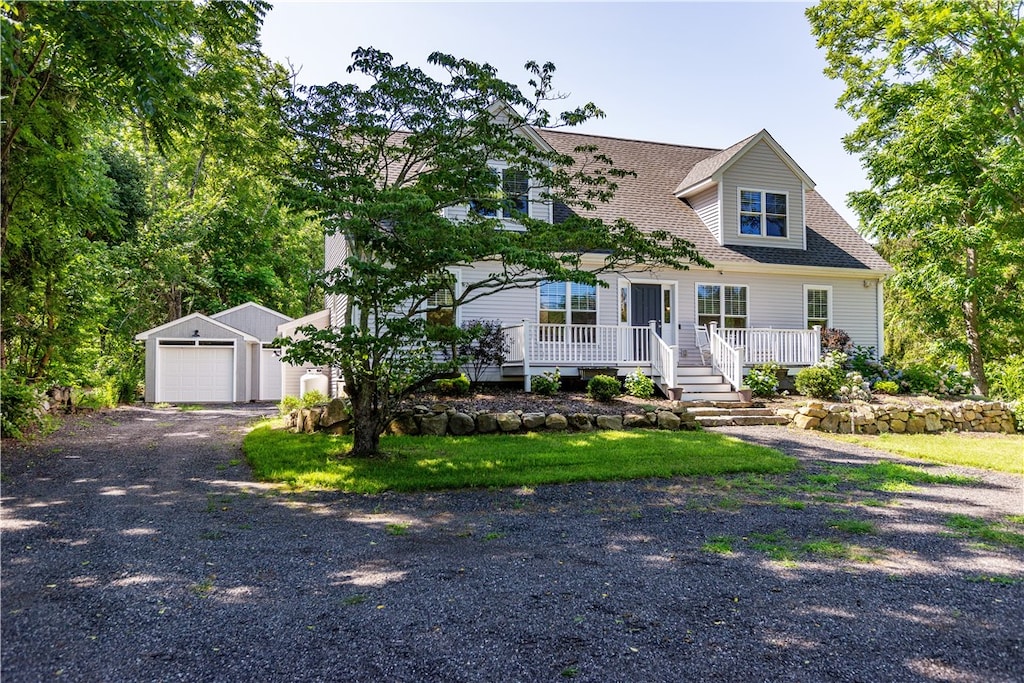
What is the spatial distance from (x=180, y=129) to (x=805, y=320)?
50.6 feet

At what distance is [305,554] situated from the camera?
4441mm

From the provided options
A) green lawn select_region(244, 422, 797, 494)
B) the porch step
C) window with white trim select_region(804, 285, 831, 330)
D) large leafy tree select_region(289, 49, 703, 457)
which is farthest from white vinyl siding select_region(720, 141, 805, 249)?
green lawn select_region(244, 422, 797, 494)

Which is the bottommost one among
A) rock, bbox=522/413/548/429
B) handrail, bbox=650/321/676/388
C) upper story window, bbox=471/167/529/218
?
rock, bbox=522/413/548/429

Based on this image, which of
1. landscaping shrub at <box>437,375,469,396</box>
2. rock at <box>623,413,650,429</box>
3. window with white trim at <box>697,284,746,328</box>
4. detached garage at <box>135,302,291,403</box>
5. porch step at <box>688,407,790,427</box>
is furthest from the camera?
detached garage at <box>135,302,291,403</box>

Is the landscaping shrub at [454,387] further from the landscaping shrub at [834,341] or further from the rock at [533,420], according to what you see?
the landscaping shrub at [834,341]

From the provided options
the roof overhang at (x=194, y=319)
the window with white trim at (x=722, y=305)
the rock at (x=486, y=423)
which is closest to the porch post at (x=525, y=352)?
the rock at (x=486, y=423)

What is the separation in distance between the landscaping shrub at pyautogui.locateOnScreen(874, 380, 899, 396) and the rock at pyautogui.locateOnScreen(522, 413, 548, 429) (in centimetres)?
890

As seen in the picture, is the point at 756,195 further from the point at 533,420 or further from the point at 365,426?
the point at 365,426

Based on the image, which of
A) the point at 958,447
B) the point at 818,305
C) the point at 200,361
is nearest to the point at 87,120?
the point at 200,361

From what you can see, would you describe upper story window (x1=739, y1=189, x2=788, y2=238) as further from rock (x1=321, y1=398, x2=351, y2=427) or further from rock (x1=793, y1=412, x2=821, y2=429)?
rock (x1=321, y1=398, x2=351, y2=427)

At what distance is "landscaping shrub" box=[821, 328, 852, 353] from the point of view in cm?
1558

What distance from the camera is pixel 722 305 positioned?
15.8m

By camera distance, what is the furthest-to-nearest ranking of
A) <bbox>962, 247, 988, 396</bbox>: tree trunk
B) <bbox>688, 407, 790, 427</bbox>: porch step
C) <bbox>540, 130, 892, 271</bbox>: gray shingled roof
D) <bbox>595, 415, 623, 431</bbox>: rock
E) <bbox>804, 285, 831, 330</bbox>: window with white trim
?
<bbox>804, 285, 831, 330</bbox>: window with white trim
<bbox>540, 130, 892, 271</bbox>: gray shingled roof
<bbox>962, 247, 988, 396</bbox>: tree trunk
<bbox>688, 407, 790, 427</bbox>: porch step
<bbox>595, 415, 623, 431</bbox>: rock

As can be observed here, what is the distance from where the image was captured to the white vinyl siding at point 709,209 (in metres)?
16.5
